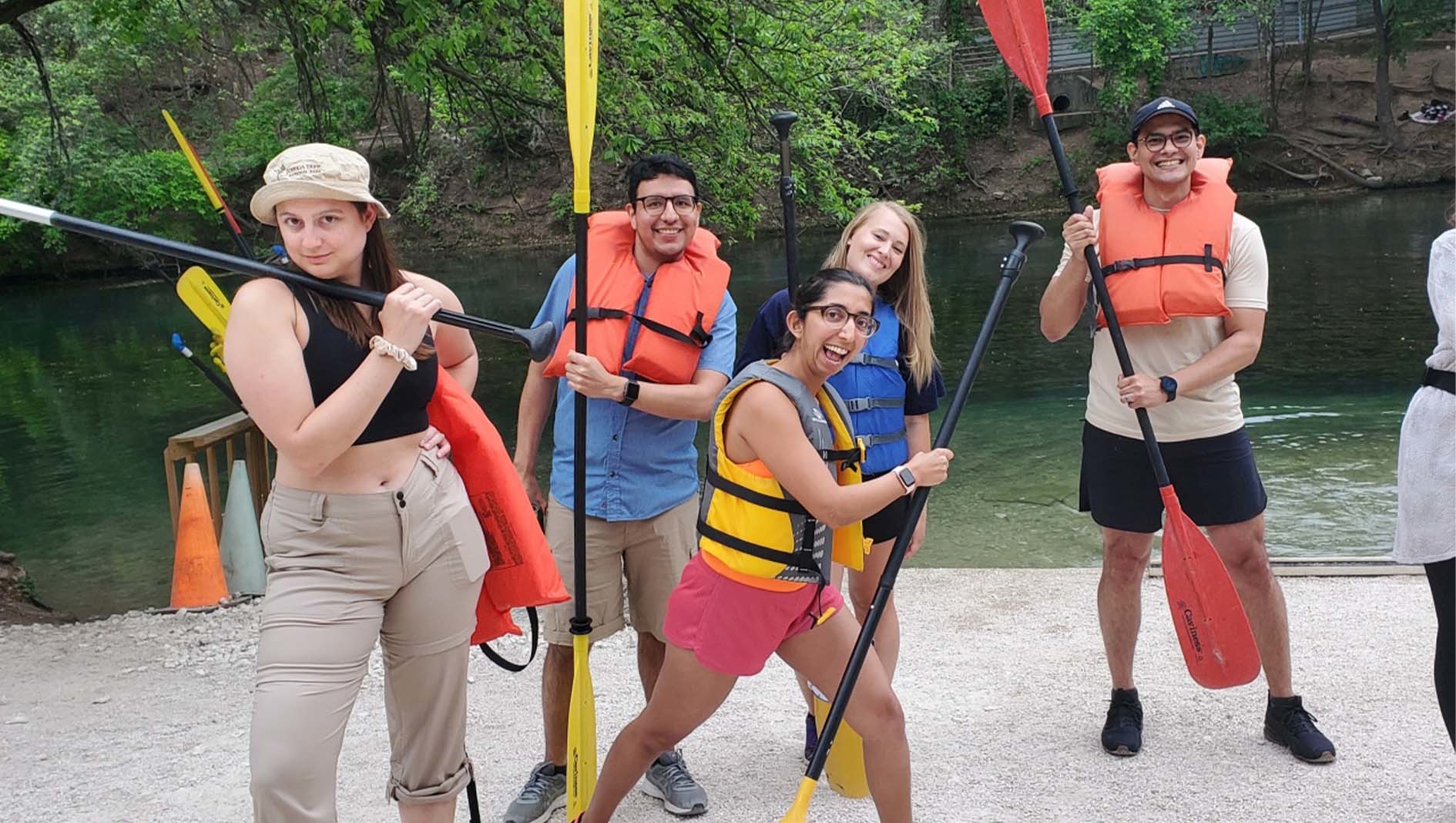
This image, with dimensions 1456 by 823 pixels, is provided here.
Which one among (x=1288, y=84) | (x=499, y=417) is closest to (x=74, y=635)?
(x=499, y=417)

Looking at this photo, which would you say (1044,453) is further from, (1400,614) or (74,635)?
(74,635)

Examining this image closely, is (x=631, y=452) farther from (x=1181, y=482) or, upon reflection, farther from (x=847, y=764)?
(x=1181, y=482)

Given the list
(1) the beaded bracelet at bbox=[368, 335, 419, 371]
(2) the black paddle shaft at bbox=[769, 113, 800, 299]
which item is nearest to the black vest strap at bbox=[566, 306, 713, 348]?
(2) the black paddle shaft at bbox=[769, 113, 800, 299]

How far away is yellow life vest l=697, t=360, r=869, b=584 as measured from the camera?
2553mm

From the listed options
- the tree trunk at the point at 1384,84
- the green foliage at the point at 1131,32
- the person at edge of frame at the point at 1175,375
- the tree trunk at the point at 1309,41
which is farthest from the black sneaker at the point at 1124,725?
the tree trunk at the point at 1309,41

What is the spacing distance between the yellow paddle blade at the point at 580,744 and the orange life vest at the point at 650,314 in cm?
76

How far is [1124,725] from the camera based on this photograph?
3.46m

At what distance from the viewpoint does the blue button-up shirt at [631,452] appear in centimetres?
326

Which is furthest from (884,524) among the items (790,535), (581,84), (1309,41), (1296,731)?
(1309,41)

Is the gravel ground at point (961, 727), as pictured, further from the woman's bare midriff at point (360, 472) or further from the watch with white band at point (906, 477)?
the woman's bare midriff at point (360, 472)

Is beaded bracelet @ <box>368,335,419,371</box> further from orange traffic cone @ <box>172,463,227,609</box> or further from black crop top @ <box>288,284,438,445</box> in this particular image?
orange traffic cone @ <box>172,463,227,609</box>

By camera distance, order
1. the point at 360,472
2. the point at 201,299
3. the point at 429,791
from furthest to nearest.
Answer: the point at 201,299 < the point at 429,791 < the point at 360,472

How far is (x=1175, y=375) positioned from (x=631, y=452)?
1.49 metres

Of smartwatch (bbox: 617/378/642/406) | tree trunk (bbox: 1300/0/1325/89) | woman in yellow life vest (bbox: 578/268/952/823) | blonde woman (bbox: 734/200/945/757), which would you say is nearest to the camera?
woman in yellow life vest (bbox: 578/268/952/823)
